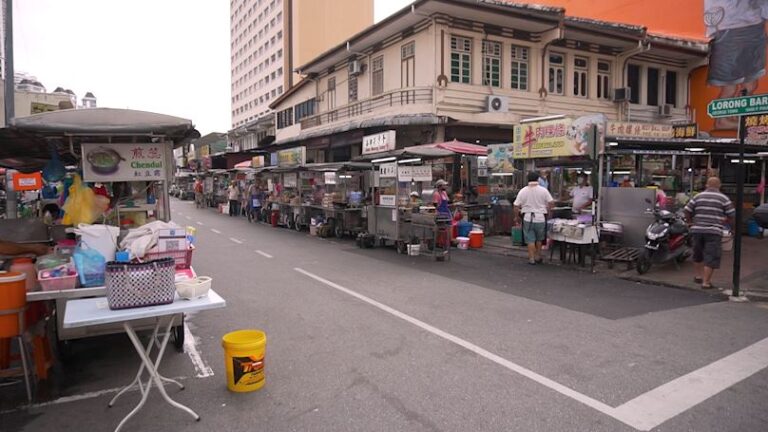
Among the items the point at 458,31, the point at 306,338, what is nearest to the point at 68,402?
the point at 306,338

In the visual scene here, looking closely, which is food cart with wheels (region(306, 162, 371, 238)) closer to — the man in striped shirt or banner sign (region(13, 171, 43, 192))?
banner sign (region(13, 171, 43, 192))

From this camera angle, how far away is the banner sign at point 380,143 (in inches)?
571

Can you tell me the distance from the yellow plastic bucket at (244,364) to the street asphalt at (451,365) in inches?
3.8

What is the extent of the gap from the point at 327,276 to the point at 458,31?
14347 mm

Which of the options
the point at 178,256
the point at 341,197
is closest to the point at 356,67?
the point at 341,197

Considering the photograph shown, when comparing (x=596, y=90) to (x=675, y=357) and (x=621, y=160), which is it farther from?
(x=675, y=357)

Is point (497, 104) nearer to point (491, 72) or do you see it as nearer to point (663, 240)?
point (491, 72)

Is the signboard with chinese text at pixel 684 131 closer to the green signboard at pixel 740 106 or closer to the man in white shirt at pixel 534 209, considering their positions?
the man in white shirt at pixel 534 209

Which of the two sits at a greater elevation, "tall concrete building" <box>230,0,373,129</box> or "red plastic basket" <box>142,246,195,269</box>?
"tall concrete building" <box>230,0,373,129</box>

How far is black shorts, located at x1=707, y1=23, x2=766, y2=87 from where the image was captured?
74.6 ft

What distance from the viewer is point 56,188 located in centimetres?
1088

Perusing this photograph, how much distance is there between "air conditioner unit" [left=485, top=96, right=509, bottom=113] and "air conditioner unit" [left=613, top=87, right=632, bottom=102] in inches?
260

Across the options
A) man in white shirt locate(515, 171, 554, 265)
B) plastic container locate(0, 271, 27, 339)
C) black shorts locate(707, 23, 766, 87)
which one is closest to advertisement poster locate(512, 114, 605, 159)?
man in white shirt locate(515, 171, 554, 265)

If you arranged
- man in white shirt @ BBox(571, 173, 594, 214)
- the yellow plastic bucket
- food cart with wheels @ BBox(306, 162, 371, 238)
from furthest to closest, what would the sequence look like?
food cart with wheels @ BBox(306, 162, 371, 238)
man in white shirt @ BBox(571, 173, 594, 214)
the yellow plastic bucket
